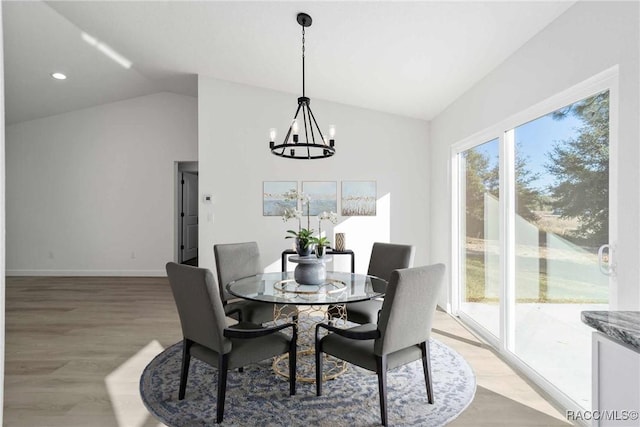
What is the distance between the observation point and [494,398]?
2.28 metres

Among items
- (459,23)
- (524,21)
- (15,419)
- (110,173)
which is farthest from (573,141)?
(110,173)

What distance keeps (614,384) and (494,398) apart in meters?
1.40

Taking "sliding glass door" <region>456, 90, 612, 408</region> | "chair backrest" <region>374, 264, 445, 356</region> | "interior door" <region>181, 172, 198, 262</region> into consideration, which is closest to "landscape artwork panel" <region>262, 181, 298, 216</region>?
"sliding glass door" <region>456, 90, 612, 408</region>

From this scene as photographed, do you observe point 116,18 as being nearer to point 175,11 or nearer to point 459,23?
point 175,11

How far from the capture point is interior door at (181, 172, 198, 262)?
717 centimetres

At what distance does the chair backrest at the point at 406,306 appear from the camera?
1915mm

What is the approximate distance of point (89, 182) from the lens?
6.44 m

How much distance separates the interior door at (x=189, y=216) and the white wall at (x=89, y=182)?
0.82 metres

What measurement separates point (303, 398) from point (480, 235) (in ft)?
7.95

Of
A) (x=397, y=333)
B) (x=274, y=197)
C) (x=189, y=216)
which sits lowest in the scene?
(x=397, y=333)

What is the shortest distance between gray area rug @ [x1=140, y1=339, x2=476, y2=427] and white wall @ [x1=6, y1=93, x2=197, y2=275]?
4.46 meters

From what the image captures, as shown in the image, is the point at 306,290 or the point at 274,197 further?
the point at 274,197

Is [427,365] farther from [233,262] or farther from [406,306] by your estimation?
[233,262]

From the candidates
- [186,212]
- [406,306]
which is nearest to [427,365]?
[406,306]
